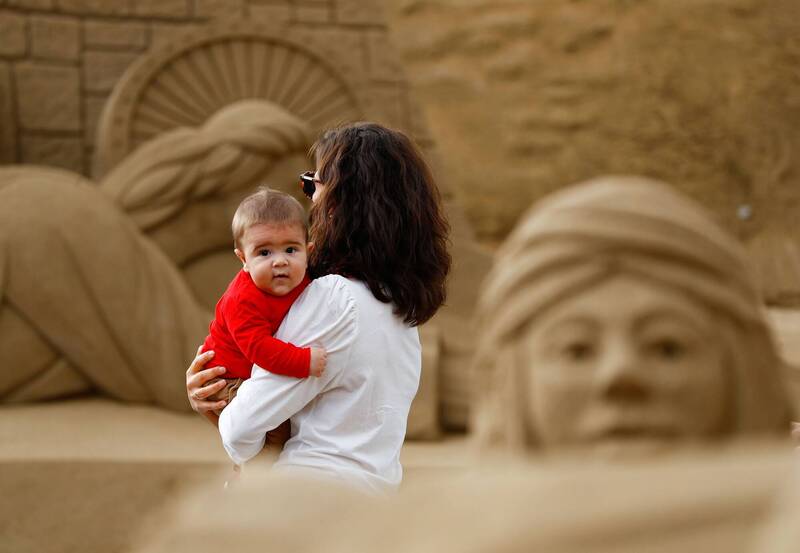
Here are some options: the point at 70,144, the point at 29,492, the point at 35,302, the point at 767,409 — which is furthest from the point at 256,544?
the point at 70,144

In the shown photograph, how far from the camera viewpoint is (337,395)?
5.71 feet

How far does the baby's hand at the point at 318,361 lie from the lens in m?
1.66

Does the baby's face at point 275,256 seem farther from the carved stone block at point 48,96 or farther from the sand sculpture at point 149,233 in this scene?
the carved stone block at point 48,96

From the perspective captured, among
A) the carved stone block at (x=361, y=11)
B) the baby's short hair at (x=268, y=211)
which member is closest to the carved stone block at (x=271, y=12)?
the carved stone block at (x=361, y=11)

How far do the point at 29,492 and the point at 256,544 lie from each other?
9.70 feet

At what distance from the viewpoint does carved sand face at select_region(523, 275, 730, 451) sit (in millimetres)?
1122

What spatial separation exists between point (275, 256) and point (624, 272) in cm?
74

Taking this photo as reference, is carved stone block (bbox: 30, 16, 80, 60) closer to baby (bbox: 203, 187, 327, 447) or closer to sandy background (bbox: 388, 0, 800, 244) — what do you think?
sandy background (bbox: 388, 0, 800, 244)

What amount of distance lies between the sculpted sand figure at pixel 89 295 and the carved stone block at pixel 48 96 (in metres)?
1.40

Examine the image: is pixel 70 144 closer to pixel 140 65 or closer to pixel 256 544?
pixel 140 65

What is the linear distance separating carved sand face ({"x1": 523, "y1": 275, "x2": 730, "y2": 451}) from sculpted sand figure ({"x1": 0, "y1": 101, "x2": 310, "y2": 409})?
3411 mm

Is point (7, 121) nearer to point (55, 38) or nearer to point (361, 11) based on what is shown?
point (55, 38)

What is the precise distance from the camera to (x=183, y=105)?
18.5 ft

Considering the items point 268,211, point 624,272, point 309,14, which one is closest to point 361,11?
point 309,14
